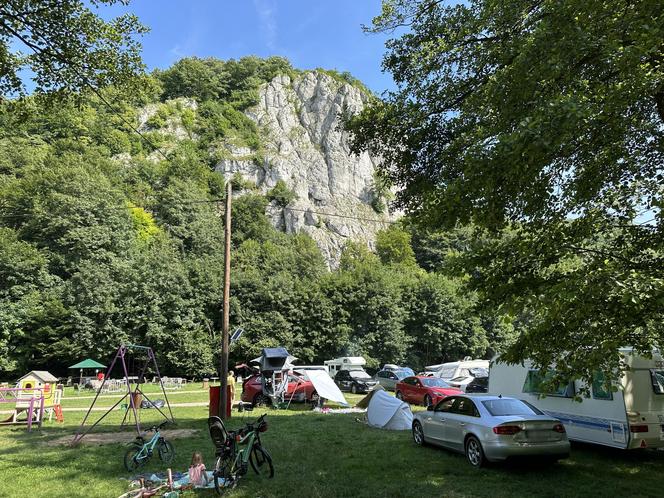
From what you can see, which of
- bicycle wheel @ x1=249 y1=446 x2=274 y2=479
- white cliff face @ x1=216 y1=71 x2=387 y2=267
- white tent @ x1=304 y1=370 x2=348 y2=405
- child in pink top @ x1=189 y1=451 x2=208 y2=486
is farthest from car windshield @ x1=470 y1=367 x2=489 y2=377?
white cliff face @ x1=216 y1=71 x2=387 y2=267

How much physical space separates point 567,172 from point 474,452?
5.51m

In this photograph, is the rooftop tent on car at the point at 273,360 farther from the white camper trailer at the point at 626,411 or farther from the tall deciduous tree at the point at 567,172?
the tall deciduous tree at the point at 567,172

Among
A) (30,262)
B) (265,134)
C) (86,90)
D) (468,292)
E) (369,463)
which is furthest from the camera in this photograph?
(265,134)

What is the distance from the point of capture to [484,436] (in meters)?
8.55

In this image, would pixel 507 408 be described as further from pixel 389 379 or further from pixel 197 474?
pixel 389 379

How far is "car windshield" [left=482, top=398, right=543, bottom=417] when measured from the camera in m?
8.84

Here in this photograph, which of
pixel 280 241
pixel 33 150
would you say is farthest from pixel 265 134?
pixel 33 150

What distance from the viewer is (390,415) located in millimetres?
13727

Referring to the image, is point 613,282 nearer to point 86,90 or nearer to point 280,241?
point 86,90

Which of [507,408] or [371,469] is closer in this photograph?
[371,469]

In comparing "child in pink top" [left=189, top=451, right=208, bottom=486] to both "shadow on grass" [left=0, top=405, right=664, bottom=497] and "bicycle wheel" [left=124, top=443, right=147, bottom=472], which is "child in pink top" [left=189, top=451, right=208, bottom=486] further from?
"bicycle wheel" [left=124, top=443, right=147, bottom=472]

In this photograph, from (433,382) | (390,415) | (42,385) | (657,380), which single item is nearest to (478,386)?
(433,382)

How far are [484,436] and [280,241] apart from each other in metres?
62.6

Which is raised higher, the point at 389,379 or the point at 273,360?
the point at 273,360
